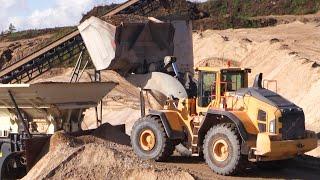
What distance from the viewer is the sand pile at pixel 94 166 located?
30.9ft

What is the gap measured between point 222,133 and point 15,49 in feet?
97.0

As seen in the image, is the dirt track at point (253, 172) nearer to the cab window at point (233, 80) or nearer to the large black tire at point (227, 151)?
the large black tire at point (227, 151)

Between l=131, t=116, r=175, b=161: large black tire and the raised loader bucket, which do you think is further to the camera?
the raised loader bucket

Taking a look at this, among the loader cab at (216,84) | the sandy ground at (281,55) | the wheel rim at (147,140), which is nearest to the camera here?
the loader cab at (216,84)

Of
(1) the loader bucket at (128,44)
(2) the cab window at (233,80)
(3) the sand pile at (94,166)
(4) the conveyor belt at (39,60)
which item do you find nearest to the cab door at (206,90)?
(2) the cab window at (233,80)

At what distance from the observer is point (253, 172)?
10.8m

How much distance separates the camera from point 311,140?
404 inches

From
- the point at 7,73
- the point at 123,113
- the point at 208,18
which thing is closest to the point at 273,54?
the point at 123,113

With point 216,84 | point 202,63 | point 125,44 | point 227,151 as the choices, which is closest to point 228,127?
point 227,151

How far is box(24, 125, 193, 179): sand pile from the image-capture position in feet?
30.9

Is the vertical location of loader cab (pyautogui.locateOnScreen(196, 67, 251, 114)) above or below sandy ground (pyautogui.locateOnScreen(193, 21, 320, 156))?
below

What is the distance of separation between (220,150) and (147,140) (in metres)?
1.87

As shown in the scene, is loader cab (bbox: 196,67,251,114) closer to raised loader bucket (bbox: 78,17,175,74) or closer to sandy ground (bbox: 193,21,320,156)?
raised loader bucket (bbox: 78,17,175,74)

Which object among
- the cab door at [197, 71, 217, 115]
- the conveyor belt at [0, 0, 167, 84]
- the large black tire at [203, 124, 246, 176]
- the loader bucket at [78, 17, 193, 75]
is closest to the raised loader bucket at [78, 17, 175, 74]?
the loader bucket at [78, 17, 193, 75]
